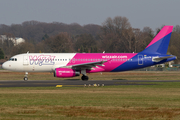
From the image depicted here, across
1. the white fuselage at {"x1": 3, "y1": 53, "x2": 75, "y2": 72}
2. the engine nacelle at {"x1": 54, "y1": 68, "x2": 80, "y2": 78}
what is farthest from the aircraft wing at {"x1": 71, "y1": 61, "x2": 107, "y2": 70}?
the white fuselage at {"x1": 3, "y1": 53, "x2": 75, "y2": 72}

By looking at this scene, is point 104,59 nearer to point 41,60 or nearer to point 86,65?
point 86,65

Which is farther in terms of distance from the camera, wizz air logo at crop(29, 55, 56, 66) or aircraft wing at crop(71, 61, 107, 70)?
wizz air logo at crop(29, 55, 56, 66)

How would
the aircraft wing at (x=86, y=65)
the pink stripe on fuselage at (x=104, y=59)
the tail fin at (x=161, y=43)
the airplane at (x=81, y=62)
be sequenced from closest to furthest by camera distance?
the aircraft wing at (x=86, y=65) < the airplane at (x=81, y=62) < the pink stripe on fuselage at (x=104, y=59) < the tail fin at (x=161, y=43)

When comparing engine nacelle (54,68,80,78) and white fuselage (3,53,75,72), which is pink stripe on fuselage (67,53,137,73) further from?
engine nacelle (54,68,80,78)

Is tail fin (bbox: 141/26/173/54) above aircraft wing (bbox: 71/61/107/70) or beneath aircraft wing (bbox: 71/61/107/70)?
above

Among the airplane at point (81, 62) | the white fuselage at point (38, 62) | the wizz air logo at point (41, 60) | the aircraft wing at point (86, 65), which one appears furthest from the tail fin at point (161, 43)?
the wizz air logo at point (41, 60)

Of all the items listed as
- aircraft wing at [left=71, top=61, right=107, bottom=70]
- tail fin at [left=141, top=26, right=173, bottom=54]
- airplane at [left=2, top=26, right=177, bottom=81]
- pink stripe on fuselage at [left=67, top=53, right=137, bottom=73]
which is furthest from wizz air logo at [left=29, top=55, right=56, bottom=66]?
tail fin at [left=141, top=26, right=173, bottom=54]

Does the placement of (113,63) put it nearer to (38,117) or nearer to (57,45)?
(38,117)

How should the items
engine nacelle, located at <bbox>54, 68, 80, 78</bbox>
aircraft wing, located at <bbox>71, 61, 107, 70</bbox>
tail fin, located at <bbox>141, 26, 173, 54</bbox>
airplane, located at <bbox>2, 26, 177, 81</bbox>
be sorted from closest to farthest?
1. engine nacelle, located at <bbox>54, 68, 80, 78</bbox>
2. aircraft wing, located at <bbox>71, 61, 107, 70</bbox>
3. airplane, located at <bbox>2, 26, 177, 81</bbox>
4. tail fin, located at <bbox>141, 26, 173, 54</bbox>

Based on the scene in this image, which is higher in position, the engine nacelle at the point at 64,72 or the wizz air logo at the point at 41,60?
the wizz air logo at the point at 41,60

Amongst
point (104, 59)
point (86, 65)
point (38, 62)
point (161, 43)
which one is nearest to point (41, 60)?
point (38, 62)

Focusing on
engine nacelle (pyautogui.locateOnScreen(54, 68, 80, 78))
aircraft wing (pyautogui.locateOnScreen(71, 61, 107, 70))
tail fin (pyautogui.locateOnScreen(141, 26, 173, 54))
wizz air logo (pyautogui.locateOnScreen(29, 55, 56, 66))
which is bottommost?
engine nacelle (pyautogui.locateOnScreen(54, 68, 80, 78))

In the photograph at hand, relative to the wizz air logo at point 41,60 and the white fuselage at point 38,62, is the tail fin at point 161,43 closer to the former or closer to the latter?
the white fuselage at point 38,62

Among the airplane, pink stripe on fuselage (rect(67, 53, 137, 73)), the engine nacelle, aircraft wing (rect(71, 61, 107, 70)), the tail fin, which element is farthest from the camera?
the tail fin
